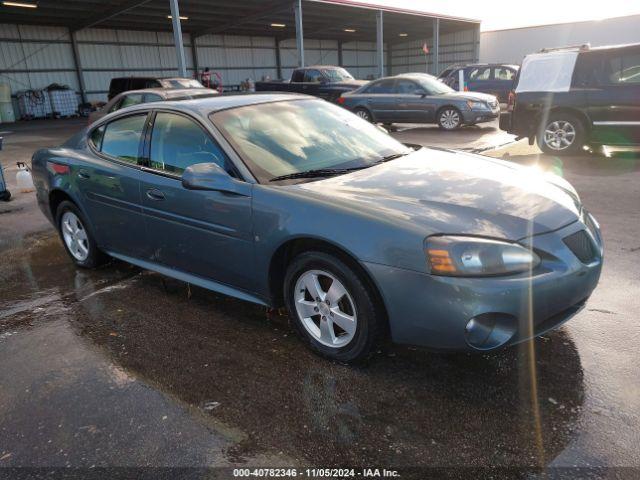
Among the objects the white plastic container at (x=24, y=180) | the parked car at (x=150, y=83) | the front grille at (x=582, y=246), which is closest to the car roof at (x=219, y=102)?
the front grille at (x=582, y=246)

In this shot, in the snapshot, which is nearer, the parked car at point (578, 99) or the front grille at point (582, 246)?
the front grille at point (582, 246)

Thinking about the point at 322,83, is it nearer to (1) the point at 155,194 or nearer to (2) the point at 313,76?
(2) the point at 313,76

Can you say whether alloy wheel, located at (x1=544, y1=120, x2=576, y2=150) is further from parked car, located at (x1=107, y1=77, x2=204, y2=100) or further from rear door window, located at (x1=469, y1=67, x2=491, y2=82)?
rear door window, located at (x1=469, y1=67, x2=491, y2=82)

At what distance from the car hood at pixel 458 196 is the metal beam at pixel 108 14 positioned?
21.6 meters

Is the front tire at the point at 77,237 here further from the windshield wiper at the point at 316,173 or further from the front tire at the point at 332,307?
the front tire at the point at 332,307

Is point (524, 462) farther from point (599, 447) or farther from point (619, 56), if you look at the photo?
point (619, 56)

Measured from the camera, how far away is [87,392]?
2865 mm

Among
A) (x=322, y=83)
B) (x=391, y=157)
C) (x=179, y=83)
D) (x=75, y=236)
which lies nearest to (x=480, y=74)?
(x=322, y=83)

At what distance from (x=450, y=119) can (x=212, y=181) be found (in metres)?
11.8

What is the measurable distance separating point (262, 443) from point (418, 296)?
999 millimetres

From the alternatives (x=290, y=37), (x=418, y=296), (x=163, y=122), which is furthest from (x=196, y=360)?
(x=290, y=37)

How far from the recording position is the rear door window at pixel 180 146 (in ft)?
11.3

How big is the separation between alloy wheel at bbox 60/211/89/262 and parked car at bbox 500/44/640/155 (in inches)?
301

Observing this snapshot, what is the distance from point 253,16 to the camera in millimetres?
26562
